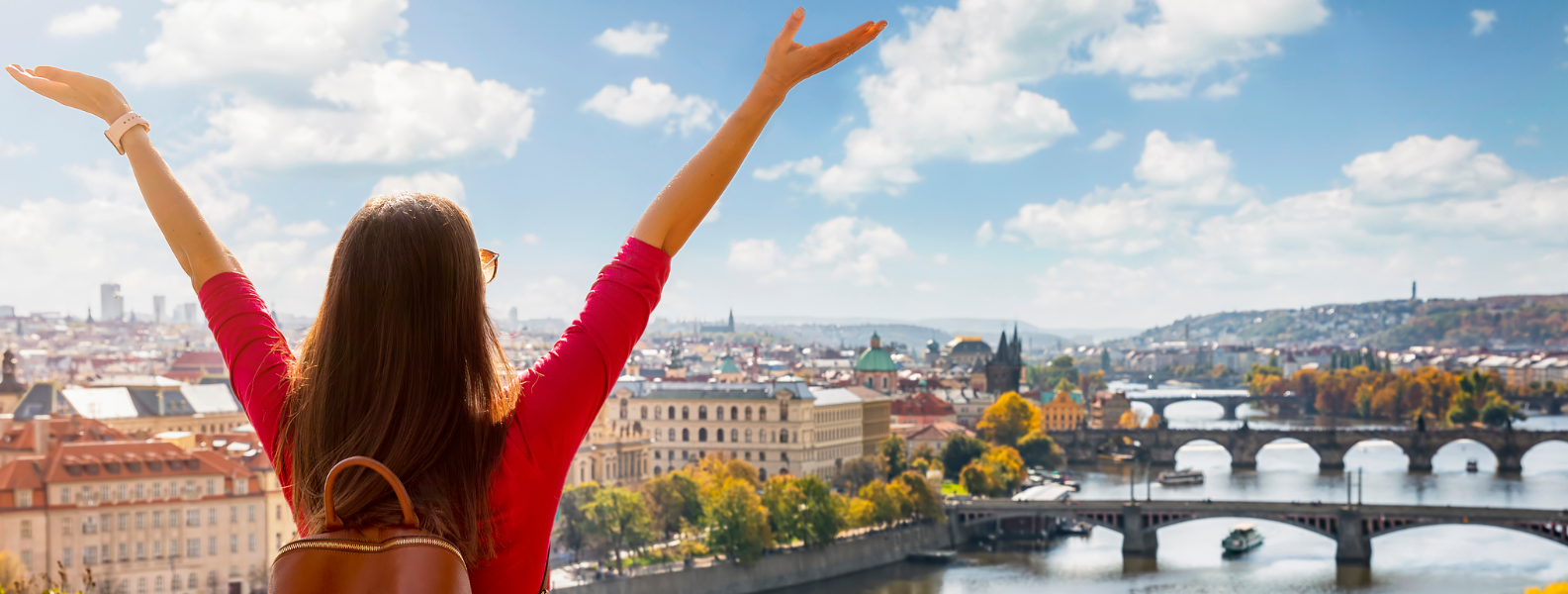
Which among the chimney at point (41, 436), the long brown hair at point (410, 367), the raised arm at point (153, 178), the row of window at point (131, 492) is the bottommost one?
the row of window at point (131, 492)

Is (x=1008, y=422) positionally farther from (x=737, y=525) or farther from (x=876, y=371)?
(x=737, y=525)

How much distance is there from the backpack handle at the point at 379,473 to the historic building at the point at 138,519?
1989 cm

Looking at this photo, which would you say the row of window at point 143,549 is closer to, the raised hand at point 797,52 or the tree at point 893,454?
the tree at point 893,454

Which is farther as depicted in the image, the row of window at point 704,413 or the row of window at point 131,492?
the row of window at point 704,413

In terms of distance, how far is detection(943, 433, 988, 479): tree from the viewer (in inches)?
1341

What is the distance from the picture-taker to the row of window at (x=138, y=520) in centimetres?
1925

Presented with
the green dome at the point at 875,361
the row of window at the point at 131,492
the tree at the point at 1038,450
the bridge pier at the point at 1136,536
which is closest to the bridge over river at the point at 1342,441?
the tree at the point at 1038,450

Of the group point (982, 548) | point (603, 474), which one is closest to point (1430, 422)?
point (982, 548)

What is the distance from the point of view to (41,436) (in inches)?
867

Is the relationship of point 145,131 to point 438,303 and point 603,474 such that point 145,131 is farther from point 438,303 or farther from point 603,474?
point 603,474

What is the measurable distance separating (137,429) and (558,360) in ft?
97.5

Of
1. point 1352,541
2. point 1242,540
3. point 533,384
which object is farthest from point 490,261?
point 1242,540

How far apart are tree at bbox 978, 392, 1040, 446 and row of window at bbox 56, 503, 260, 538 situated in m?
23.6

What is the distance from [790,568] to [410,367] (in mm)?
21507
